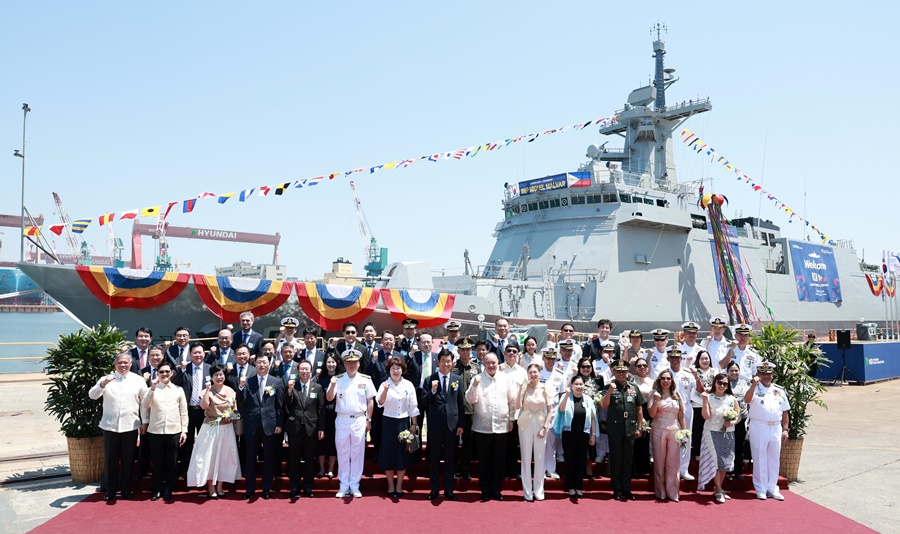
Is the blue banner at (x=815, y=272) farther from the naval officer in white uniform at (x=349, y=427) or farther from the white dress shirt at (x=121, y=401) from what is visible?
the white dress shirt at (x=121, y=401)

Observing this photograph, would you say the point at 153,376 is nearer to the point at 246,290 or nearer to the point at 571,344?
the point at 571,344

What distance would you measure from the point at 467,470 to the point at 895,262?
29.1 meters

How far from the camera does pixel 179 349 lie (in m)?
7.41

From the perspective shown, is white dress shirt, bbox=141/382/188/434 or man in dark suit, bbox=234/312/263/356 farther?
man in dark suit, bbox=234/312/263/356

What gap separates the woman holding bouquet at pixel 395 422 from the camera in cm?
643

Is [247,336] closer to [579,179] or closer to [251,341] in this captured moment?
[251,341]

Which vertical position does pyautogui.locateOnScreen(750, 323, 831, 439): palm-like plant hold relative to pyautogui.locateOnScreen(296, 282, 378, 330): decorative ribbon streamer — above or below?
below

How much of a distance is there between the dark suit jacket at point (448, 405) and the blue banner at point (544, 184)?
1480 cm

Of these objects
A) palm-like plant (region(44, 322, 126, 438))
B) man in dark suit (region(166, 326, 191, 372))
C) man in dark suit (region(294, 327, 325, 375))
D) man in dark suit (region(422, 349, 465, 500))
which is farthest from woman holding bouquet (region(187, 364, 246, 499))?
man in dark suit (region(422, 349, 465, 500))

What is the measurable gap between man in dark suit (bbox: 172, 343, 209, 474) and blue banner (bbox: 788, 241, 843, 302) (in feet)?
84.8

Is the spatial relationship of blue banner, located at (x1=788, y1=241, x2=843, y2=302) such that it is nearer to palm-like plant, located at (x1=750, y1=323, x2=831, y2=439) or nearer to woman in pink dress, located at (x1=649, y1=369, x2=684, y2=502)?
palm-like plant, located at (x1=750, y1=323, x2=831, y2=439)

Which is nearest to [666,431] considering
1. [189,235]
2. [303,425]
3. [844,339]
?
[303,425]

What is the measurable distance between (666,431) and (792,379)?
91.2 inches

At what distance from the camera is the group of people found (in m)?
6.33
